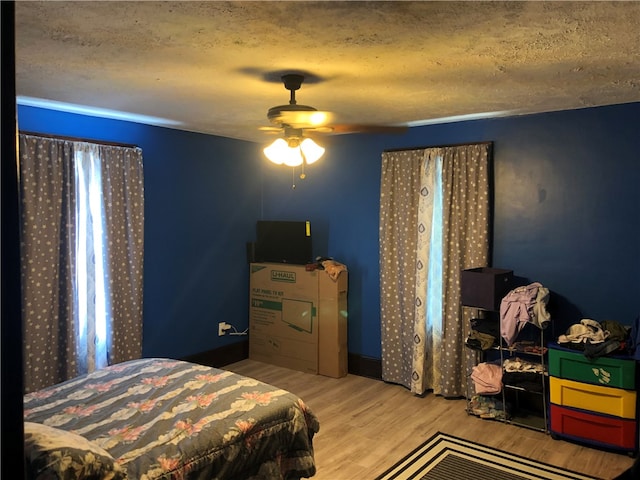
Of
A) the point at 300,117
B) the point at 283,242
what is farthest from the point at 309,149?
the point at 283,242

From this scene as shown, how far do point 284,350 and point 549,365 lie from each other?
2.54 meters

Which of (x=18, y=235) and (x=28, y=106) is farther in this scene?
(x=28, y=106)

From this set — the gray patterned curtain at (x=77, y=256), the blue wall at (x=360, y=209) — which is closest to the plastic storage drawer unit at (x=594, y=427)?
the blue wall at (x=360, y=209)

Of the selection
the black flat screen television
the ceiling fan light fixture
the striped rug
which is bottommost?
the striped rug

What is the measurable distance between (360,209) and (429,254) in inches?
34.3

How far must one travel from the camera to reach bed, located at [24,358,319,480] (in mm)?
1820

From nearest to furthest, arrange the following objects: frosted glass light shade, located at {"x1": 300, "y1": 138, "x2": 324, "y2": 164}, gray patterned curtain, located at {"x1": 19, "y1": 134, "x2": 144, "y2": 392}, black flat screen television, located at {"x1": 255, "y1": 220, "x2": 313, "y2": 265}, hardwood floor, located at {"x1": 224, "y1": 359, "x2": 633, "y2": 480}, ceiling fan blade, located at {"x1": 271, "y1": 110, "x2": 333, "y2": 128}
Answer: ceiling fan blade, located at {"x1": 271, "y1": 110, "x2": 333, "y2": 128}
frosted glass light shade, located at {"x1": 300, "y1": 138, "x2": 324, "y2": 164}
hardwood floor, located at {"x1": 224, "y1": 359, "x2": 633, "y2": 480}
gray patterned curtain, located at {"x1": 19, "y1": 134, "x2": 144, "y2": 392}
black flat screen television, located at {"x1": 255, "y1": 220, "x2": 313, "y2": 265}

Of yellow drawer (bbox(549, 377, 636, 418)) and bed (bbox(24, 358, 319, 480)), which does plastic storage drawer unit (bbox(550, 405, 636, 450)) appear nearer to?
yellow drawer (bbox(549, 377, 636, 418))

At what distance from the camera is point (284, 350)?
519 centimetres

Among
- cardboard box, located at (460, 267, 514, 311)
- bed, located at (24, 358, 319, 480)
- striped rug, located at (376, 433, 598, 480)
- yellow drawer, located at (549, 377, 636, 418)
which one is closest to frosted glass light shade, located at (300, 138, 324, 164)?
bed, located at (24, 358, 319, 480)

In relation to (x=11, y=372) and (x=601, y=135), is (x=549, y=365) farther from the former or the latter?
(x=11, y=372)

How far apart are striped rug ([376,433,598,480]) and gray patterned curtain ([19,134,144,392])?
2.46 m

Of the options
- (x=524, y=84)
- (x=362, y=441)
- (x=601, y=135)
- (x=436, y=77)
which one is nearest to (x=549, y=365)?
(x=362, y=441)

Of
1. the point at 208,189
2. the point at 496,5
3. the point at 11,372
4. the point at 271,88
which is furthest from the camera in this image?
the point at 208,189
